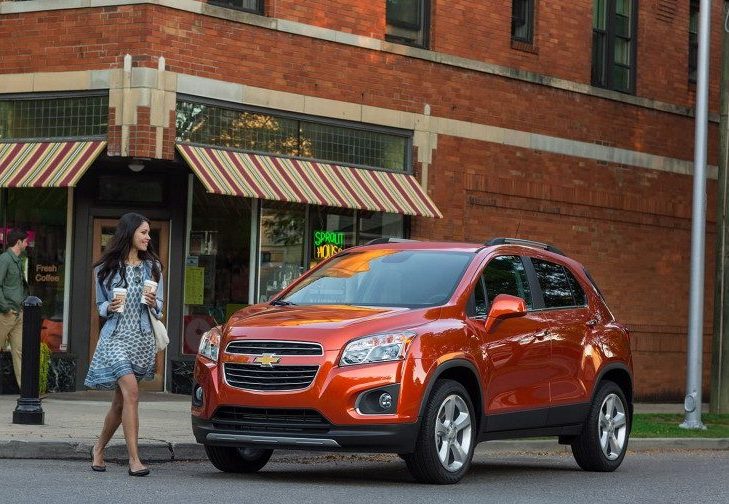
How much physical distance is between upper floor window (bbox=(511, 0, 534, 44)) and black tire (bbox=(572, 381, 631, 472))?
1127cm

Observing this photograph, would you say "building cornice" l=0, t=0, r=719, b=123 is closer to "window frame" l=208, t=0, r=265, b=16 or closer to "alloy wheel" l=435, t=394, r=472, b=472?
"window frame" l=208, t=0, r=265, b=16

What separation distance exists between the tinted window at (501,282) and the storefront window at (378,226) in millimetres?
8939

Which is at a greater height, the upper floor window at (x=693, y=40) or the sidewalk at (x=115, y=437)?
the upper floor window at (x=693, y=40)

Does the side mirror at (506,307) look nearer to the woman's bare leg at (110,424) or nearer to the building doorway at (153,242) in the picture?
the woman's bare leg at (110,424)

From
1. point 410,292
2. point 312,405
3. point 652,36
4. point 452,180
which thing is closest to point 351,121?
point 452,180

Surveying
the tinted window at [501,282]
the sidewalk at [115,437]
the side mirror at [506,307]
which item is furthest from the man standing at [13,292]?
the side mirror at [506,307]

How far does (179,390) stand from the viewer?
1906cm

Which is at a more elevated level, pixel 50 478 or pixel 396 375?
pixel 396 375

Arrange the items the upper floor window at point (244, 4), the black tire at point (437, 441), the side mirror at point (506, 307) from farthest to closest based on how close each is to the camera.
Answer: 1. the upper floor window at point (244, 4)
2. the side mirror at point (506, 307)
3. the black tire at point (437, 441)

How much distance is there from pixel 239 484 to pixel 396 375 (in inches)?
53.4

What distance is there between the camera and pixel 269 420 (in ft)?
33.4

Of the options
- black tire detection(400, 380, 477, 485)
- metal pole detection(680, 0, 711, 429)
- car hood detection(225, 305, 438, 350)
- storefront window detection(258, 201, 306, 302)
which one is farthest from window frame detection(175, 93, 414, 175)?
black tire detection(400, 380, 477, 485)

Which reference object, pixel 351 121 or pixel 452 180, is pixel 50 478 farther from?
pixel 452 180

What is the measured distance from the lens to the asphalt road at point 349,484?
9.43 m
